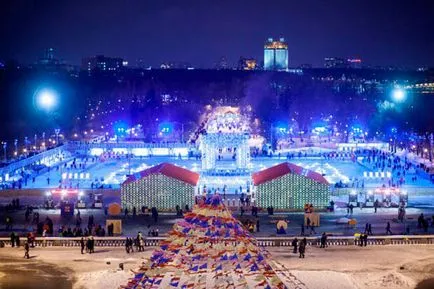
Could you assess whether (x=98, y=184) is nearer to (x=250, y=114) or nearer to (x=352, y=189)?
(x=352, y=189)

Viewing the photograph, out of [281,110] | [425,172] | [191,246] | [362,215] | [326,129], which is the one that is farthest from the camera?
[281,110]

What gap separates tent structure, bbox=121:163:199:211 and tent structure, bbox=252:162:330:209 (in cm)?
346

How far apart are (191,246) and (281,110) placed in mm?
90019

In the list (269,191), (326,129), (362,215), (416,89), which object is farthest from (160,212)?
(416,89)

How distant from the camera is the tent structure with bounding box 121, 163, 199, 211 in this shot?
30953 millimetres

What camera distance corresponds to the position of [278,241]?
24219 mm

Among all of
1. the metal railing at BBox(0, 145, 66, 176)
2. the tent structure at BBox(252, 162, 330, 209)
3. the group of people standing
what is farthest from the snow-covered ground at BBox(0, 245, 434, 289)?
the metal railing at BBox(0, 145, 66, 176)

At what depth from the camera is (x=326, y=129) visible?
8806 centimetres

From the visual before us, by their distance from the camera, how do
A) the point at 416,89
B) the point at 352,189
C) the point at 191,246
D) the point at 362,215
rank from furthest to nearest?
the point at 416,89
the point at 352,189
the point at 362,215
the point at 191,246

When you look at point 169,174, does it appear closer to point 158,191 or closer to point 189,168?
point 158,191

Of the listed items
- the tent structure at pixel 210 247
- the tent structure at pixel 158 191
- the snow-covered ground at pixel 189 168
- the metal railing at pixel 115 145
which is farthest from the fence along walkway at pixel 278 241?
the metal railing at pixel 115 145

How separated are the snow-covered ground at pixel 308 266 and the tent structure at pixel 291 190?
291 inches

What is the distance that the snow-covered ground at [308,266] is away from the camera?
1950 centimetres

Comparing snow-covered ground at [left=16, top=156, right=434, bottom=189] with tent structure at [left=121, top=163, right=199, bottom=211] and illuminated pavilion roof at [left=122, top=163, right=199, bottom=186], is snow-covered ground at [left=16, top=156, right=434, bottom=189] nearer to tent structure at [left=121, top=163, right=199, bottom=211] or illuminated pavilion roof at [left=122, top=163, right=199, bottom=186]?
illuminated pavilion roof at [left=122, top=163, right=199, bottom=186]
